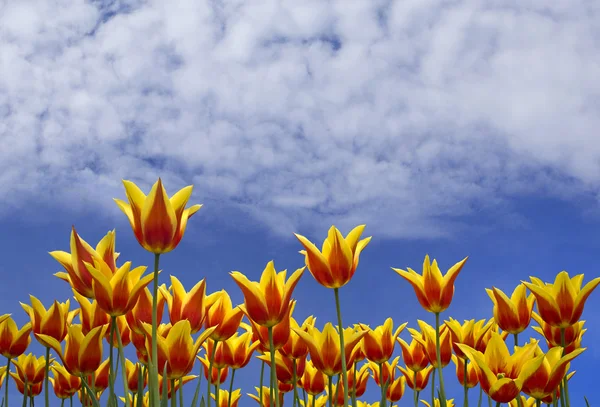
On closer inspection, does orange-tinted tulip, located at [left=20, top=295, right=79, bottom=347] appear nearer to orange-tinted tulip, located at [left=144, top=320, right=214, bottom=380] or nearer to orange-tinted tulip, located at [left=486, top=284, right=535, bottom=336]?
orange-tinted tulip, located at [left=144, top=320, right=214, bottom=380]

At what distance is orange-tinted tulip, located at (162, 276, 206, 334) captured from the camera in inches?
148

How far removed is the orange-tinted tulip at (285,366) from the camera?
15.8 ft

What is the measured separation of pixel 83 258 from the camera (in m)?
3.46

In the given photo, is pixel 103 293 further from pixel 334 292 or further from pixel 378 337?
pixel 378 337

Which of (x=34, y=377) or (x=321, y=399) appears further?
(x=321, y=399)

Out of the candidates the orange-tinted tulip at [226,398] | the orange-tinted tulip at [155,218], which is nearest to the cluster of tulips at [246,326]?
the orange-tinted tulip at [155,218]

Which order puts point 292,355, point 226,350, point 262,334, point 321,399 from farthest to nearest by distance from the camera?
1. point 321,399
2. point 226,350
3. point 292,355
4. point 262,334

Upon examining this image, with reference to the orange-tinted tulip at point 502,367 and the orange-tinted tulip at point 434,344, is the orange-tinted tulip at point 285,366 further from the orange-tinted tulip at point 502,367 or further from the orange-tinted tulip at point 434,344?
the orange-tinted tulip at point 502,367

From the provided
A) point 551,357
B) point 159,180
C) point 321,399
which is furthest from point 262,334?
point 321,399

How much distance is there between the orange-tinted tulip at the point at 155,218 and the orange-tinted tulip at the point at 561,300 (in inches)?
102

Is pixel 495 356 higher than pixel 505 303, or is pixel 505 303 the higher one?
pixel 505 303

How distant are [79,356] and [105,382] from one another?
52.8 inches

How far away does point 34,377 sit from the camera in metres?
5.91

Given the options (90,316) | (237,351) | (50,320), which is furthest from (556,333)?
(50,320)
